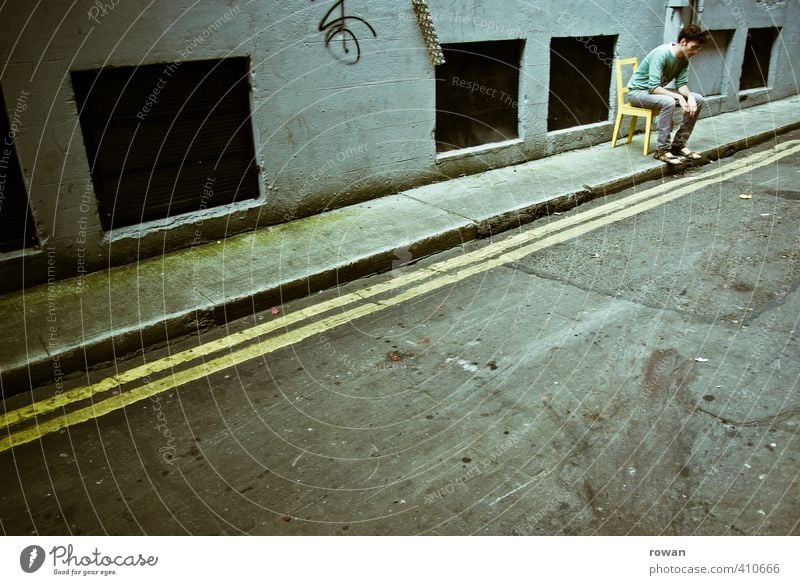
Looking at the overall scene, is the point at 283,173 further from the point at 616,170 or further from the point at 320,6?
the point at 616,170

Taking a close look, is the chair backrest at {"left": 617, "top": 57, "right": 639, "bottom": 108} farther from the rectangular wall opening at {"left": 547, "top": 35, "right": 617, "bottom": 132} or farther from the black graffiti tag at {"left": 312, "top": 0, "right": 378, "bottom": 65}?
the black graffiti tag at {"left": 312, "top": 0, "right": 378, "bottom": 65}

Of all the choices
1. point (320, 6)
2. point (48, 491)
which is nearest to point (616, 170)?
point (320, 6)

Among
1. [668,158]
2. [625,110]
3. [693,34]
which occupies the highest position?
[693,34]

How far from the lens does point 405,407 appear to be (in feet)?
11.7

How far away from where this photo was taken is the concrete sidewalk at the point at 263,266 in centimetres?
423

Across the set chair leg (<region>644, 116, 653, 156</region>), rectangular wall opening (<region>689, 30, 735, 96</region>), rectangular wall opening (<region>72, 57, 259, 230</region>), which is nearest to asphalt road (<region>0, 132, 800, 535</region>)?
rectangular wall opening (<region>72, 57, 259, 230</region>)

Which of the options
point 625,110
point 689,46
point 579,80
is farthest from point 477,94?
point 689,46

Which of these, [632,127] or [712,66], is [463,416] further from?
[712,66]

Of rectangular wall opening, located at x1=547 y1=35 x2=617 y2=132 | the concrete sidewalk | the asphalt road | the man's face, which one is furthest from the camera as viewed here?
rectangular wall opening, located at x1=547 y1=35 x2=617 y2=132

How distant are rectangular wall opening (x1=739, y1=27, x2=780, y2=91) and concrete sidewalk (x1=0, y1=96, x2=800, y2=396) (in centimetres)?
508

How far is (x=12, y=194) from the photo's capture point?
4.80 metres

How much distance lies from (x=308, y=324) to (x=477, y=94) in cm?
433

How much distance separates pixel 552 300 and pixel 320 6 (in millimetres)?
3439

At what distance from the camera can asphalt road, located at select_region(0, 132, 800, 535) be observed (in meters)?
2.83
